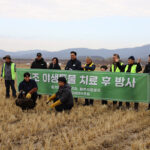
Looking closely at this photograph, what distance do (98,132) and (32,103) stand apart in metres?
3.18

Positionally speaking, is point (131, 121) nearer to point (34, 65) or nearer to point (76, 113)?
point (76, 113)

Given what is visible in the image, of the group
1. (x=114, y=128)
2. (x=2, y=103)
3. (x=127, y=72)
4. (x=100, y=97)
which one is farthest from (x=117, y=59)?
(x=2, y=103)

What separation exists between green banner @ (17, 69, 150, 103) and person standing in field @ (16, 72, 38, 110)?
157 centimetres

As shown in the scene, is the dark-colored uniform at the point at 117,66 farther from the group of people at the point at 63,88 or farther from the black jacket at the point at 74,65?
the black jacket at the point at 74,65

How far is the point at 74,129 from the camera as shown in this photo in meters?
6.05

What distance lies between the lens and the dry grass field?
494cm

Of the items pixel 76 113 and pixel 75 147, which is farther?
pixel 76 113

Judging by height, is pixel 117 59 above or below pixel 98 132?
above

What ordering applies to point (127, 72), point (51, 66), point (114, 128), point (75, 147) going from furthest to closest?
point (51, 66)
point (127, 72)
point (114, 128)
point (75, 147)

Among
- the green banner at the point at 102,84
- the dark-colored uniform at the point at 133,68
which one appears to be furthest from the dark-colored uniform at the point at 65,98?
the dark-colored uniform at the point at 133,68

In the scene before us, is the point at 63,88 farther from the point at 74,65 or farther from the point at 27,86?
the point at 74,65

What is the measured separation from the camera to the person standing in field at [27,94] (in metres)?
7.94

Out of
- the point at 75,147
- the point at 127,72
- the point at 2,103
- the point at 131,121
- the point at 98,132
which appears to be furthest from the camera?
the point at 2,103

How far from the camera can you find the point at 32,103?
Answer: 8.13 meters
